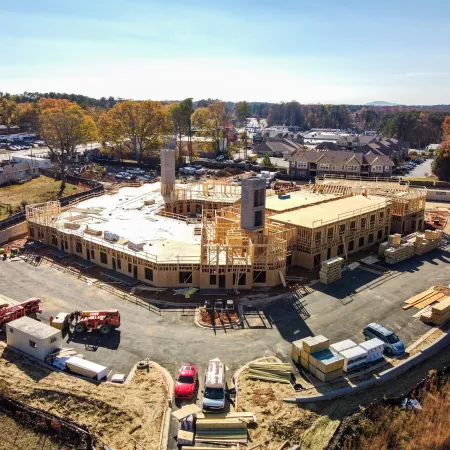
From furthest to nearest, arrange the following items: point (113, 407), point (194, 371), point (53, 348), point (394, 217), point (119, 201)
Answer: point (119, 201)
point (394, 217)
point (53, 348)
point (194, 371)
point (113, 407)

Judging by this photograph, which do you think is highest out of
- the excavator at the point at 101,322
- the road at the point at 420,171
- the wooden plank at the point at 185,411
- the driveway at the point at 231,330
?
the road at the point at 420,171

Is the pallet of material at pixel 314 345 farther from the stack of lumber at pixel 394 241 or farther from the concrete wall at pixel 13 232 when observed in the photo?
the concrete wall at pixel 13 232

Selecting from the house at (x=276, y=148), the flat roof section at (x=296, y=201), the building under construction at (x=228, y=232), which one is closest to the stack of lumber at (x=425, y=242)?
the building under construction at (x=228, y=232)

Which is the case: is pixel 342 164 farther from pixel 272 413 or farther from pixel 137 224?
pixel 272 413

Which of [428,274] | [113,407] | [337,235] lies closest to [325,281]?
[337,235]

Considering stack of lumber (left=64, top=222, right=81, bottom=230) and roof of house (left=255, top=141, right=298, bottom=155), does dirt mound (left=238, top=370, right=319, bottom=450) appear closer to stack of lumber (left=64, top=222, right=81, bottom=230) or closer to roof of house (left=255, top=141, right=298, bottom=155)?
stack of lumber (left=64, top=222, right=81, bottom=230)

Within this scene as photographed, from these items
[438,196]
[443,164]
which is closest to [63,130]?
[438,196]

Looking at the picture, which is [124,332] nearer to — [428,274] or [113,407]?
[113,407]
